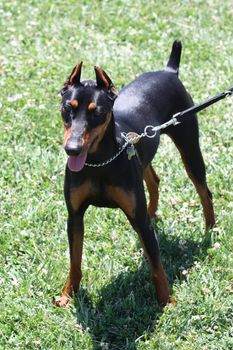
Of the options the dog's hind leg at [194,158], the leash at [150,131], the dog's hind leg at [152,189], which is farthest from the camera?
the dog's hind leg at [152,189]

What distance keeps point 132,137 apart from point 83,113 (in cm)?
73

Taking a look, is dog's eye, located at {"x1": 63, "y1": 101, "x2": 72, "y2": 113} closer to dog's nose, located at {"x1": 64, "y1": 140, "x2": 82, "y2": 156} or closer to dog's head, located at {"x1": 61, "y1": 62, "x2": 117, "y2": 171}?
dog's head, located at {"x1": 61, "y1": 62, "x2": 117, "y2": 171}

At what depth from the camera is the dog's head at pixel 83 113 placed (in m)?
4.43

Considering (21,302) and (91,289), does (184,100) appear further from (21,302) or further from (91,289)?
(21,302)

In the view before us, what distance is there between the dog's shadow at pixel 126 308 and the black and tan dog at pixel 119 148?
15 centimetres

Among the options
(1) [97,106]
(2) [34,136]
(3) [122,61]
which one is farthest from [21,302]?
(3) [122,61]

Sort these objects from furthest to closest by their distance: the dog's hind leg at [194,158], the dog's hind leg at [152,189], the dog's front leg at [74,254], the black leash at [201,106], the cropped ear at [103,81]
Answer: the dog's hind leg at [152,189], the dog's hind leg at [194,158], the black leash at [201,106], the dog's front leg at [74,254], the cropped ear at [103,81]

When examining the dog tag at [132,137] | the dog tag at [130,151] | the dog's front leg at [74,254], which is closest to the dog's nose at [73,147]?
the dog tag at [130,151]

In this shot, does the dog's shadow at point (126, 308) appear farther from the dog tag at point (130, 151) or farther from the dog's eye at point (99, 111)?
the dog's eye at point (99, 111)

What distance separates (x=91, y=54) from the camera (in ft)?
30.0

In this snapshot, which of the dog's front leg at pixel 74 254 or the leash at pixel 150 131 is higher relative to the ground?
the leash at pixel 150 131

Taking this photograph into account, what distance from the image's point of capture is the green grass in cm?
523

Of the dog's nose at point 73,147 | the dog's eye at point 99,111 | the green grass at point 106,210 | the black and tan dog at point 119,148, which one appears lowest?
the green grass at point 106,210

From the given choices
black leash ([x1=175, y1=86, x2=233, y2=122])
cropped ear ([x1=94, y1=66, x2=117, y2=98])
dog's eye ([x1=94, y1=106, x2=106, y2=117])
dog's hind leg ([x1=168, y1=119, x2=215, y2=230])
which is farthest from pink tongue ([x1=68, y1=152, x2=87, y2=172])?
dog's hind leg ([x1=168, y1=119, x2=215, y2=230])
